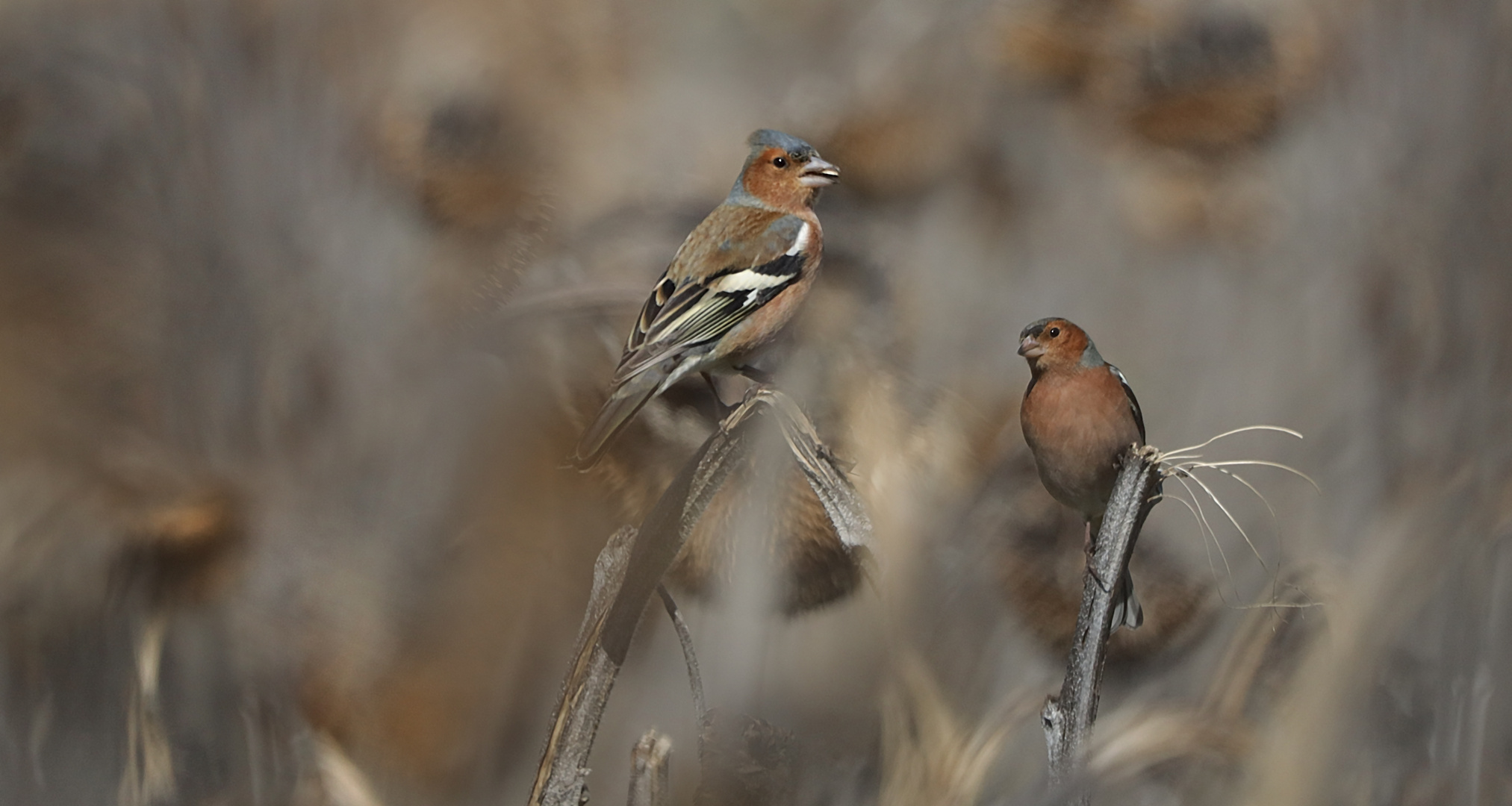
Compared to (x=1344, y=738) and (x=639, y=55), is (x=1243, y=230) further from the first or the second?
(x=639, y=55)

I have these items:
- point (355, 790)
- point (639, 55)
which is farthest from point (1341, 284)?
point (355, 790)

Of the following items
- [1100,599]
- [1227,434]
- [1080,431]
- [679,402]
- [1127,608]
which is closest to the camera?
[1100,599]

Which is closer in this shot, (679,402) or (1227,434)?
(1227,434)

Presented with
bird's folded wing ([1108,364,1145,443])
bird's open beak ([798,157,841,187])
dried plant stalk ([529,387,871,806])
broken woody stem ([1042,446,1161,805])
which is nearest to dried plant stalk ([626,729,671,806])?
dried plant stalk ([529,387,871,806])

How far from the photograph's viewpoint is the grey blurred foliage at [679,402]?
2.02 metres

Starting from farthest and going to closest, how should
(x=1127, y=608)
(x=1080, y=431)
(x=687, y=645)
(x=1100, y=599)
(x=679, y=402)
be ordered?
(x=679, y=402), (x=1127, y=608), (x=1080, y=431), (x=687, y=645), (x=1100, y=599)

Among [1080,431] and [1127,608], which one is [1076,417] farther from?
[1127,608]

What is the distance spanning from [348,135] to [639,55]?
0.62m

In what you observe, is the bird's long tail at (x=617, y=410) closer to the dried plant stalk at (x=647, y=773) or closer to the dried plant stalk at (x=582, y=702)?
the dried plant stalk at (x=582, y=702)

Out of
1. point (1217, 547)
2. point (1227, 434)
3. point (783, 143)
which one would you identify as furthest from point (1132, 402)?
point (783, 143)

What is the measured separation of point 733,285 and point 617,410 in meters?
0.36

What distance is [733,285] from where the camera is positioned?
1.94 m

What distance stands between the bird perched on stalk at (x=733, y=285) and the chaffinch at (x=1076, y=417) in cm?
49

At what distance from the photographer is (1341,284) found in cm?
219
